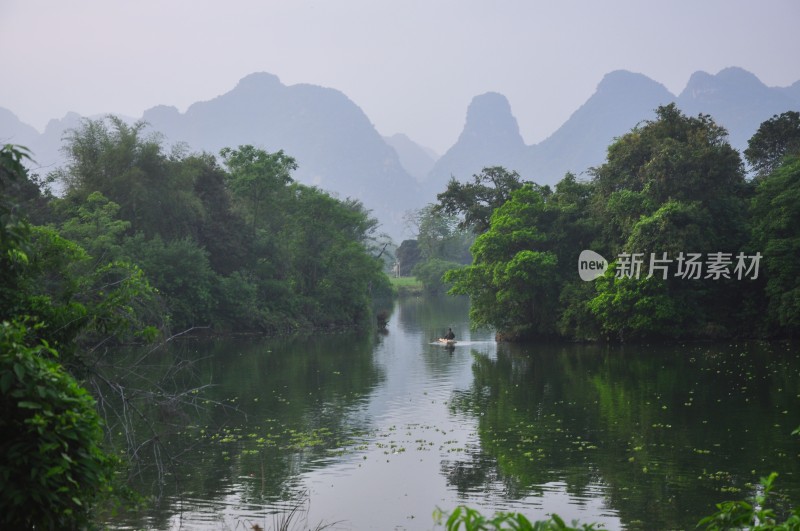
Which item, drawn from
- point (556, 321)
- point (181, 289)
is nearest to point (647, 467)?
point (556, 321)

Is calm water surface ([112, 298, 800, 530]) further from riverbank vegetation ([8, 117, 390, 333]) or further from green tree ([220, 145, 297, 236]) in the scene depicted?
green tree ([220, 145, 297, 236])

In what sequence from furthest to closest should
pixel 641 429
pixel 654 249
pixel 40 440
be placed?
pixel 654 249, pixel 641 429, pixel 40 440

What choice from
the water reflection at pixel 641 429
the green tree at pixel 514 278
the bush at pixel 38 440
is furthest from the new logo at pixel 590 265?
the bush at pixel 38 440

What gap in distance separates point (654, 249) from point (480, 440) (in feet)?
58.8

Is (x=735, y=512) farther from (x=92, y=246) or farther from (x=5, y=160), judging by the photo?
(x=92, y=246)

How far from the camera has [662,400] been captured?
70.2 feet

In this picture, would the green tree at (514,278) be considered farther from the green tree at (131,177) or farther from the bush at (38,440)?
the bush at (38,440)

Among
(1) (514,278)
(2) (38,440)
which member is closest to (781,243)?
(1) (514,278)

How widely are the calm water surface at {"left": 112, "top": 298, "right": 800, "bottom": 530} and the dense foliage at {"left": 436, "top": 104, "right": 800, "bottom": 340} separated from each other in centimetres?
301

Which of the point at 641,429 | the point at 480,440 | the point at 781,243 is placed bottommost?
the point at 480,440

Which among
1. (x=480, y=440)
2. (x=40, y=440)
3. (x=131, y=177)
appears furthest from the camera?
(x=131, y=177)

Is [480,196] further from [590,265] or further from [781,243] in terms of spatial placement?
[781,243]

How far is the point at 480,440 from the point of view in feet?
57.4

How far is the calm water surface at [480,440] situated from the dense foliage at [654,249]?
9.87 ft
